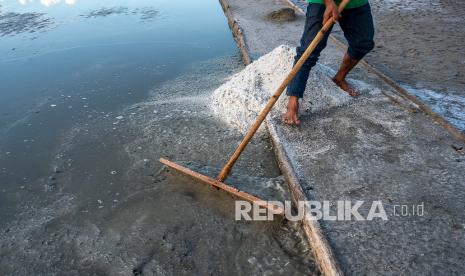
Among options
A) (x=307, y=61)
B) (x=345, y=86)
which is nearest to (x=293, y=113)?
(x=307, y=61)

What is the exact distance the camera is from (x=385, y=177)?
2150 mm

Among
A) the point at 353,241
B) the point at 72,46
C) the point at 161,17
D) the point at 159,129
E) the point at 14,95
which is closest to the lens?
the point at 353,241

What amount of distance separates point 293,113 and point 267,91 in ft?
1.48

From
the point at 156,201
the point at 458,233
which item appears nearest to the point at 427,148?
the point at 458,233

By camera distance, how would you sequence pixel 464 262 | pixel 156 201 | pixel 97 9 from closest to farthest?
pixel 464 262 < pixel 156 201 < pixel 97 9

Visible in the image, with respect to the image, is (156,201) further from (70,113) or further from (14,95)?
(14,95)

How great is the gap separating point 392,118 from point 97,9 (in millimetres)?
6595

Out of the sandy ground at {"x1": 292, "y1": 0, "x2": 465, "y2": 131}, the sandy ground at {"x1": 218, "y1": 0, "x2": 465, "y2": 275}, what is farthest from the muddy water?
the sandy ground at {"x1": 292, "y1": 0, "x2": 465, "y2": 131}

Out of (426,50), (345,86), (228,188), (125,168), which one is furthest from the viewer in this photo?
(426,50)

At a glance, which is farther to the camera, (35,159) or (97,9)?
(97,9)

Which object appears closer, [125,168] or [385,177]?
[385,177]

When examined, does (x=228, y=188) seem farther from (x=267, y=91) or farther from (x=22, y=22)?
(x=22, y=22)

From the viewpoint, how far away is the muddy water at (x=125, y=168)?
1917mm

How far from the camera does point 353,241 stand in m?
1.75
